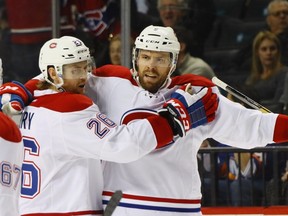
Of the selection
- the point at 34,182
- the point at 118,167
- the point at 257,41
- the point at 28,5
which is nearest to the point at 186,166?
the point at 118,167

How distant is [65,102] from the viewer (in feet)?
12.7

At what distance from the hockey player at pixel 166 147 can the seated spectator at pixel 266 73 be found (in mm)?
Result: 1615

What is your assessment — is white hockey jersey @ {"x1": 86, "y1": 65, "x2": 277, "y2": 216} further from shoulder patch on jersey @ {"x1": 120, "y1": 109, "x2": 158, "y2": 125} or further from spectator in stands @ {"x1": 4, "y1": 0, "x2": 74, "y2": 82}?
spectator in stands @ {"x1": 4, "y1": 0, "x2": 74, "y2": 82}

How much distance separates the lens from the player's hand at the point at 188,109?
381 cm

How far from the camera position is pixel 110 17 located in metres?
6.09

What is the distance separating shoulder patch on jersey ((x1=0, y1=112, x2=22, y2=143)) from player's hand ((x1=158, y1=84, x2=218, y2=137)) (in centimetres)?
75

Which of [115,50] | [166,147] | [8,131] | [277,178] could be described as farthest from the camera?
[115,50]

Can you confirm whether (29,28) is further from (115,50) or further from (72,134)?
(72,134)

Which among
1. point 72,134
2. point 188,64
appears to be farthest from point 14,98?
point 188,64

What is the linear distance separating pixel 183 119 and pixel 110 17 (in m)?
2.36

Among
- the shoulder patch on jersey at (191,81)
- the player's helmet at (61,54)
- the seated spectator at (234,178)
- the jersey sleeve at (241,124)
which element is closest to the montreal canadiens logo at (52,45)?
the player's helmet at (61,54)

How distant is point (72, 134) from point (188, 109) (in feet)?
1.32

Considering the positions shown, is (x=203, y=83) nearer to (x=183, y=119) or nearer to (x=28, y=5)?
(x=183, y=119)

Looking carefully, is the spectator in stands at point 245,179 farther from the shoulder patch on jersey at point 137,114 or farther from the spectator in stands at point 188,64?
the shoulder patch on jersey at point 137,114
